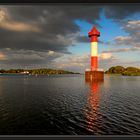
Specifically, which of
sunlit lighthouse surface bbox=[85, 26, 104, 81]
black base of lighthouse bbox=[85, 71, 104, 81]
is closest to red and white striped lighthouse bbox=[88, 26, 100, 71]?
sunlit lighthouse surface bbox=[85, 26, 104, 81]

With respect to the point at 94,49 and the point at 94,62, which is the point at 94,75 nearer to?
the point at 94,62

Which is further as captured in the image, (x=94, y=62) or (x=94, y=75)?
(x=94, y=75)

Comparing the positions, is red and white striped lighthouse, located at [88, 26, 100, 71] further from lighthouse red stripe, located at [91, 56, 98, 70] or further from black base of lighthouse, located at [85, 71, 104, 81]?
black base of lighthouse, located at [85, 71, 104, 81]

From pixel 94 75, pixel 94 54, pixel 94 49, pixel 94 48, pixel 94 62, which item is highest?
pixel 94 48

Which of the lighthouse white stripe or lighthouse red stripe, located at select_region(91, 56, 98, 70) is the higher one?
the lighthouse white stripe

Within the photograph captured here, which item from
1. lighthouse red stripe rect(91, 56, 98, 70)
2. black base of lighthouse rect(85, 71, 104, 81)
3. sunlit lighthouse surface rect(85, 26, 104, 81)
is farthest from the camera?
black base of lighthouse rect(85, 71, 104, 81)

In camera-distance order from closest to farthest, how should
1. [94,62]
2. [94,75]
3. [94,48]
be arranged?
[94,62] < [94,48] < [94,75]

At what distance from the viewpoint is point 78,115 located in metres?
12.5

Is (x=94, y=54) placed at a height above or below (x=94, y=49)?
below

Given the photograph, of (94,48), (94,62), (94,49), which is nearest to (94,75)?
(94,62)

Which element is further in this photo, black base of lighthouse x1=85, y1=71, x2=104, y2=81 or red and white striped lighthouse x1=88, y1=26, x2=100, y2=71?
black base of lighthouse x1=85, y1=71, x2=104, y2=81

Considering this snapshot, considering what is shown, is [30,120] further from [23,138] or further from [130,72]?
[130,72]

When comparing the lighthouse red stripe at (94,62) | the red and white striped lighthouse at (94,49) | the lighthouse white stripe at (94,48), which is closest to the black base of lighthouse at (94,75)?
the red and white striped lighthouse at (94,49)
